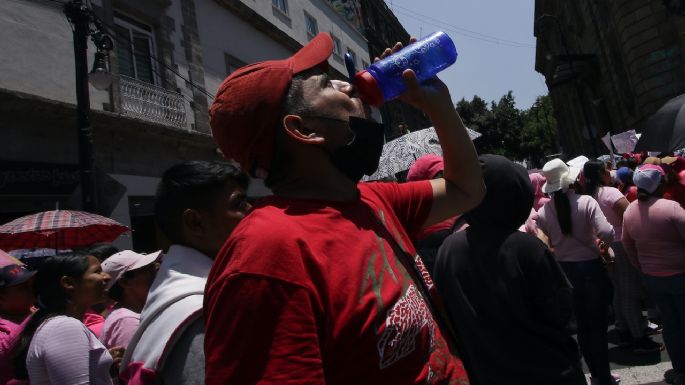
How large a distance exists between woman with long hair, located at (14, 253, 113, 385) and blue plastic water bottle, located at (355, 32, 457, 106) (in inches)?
79.1

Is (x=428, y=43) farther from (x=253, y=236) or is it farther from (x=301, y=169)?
(x=253, y=236)

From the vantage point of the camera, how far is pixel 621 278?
18.6 ft

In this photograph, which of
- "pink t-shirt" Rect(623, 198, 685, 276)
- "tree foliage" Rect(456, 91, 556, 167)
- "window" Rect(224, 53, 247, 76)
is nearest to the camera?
"pink t-shirt" Rect(623, 198, 685, 276)

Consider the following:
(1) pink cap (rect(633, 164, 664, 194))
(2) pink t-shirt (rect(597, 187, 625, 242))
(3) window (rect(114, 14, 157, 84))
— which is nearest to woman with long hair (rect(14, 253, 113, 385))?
(1) pink cap (rect(633, 164, 664, 194))

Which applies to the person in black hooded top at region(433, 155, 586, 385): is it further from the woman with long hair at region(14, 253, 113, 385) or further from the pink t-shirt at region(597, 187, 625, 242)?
the pink t-shirt at region(597, 187, 625, 242)

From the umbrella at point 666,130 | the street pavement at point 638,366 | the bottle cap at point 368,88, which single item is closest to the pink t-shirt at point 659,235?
the street pavement at point 638,366

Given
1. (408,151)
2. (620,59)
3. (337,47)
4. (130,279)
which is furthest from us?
(337,47)

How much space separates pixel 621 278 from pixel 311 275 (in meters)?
5.56

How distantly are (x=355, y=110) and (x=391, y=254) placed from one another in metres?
0.41

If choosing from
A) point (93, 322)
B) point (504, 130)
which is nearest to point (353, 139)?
point (93, 322)

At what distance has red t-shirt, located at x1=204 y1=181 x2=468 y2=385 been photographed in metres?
0.98

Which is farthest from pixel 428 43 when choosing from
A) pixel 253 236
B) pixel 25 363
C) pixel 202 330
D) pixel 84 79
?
pixel 84 79

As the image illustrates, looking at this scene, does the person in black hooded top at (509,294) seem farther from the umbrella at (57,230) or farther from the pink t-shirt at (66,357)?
the umbrella at (57,230)

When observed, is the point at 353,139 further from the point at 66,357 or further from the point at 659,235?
the point at 659,235
